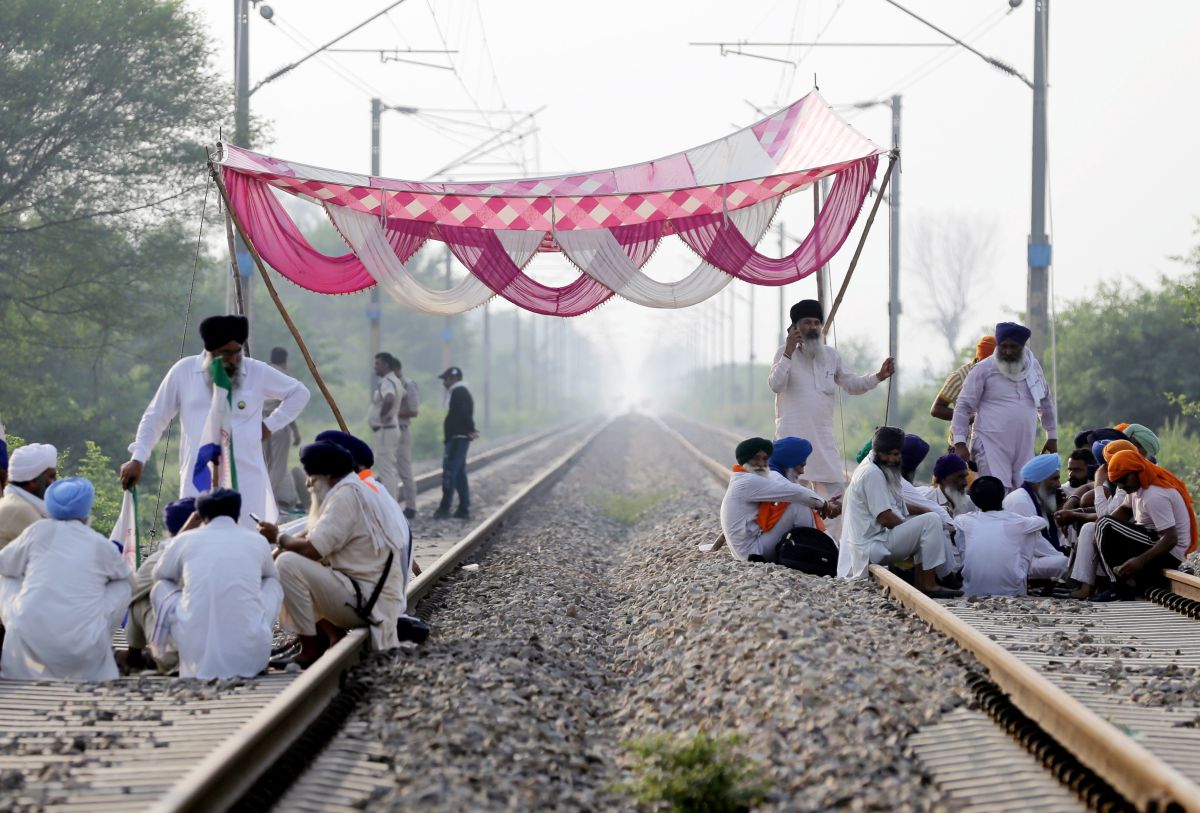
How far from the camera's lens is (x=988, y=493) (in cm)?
906

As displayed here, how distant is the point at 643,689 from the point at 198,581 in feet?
7.51

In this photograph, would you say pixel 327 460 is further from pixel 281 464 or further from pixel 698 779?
pixel 281 464

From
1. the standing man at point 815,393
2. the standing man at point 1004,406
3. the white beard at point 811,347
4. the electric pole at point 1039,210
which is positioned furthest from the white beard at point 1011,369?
the electric pole at point 1039,210

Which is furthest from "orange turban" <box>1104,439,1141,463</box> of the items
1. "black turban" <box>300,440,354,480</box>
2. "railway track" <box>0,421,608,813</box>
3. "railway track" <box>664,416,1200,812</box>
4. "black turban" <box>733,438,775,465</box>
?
"railway track" <box>0,421,608,813</box>

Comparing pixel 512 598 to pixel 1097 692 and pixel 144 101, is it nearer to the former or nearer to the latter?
pixel 1097 692

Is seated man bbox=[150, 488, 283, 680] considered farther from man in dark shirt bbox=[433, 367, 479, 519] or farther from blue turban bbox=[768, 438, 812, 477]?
man in dark shirt bbox=[433, 367, 479, 519]

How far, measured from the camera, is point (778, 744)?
5207mm

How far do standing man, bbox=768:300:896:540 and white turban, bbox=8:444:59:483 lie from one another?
5.73 metres

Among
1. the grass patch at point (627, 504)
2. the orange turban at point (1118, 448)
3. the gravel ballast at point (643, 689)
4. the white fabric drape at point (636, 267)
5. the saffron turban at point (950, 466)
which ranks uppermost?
the white fabric drape at point (636, 267)

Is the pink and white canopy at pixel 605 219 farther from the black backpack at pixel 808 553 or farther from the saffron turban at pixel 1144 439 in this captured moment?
the saffron turban at pixel 1144 439

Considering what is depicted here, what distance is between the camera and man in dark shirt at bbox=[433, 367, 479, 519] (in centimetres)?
1620

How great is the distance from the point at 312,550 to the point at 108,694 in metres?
1.29

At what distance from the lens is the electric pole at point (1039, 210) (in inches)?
635

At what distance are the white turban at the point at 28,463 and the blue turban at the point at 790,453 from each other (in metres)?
5.09
